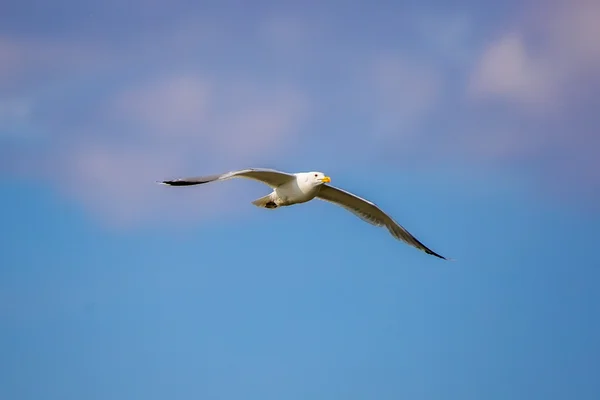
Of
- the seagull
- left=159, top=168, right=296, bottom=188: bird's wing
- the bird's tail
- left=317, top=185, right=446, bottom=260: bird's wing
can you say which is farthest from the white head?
left=317, top=185, right=446, bottom=260: bird's wing

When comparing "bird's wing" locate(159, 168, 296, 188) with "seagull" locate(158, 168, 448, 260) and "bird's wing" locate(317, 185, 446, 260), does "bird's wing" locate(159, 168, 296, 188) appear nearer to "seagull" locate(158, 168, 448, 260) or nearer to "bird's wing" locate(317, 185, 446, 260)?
Answer: "seagull" locate(158, 168, 448, 260)

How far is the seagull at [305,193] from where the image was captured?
16.1 m

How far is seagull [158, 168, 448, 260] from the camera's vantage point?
52.7ft

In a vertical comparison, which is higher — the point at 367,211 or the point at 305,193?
the point at 367,211

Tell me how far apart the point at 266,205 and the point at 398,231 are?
13.1ft

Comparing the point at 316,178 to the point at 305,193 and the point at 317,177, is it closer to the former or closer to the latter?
the point at 317,177

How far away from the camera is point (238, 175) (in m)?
16.2

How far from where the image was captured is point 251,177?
1689cm

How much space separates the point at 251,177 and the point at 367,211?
4.08m

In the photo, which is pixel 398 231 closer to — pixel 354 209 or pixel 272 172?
pixel 354 209

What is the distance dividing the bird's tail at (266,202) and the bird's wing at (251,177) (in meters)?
0.28

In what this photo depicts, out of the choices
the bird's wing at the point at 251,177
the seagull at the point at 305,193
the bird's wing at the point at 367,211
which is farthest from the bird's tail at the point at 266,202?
the bird's wing at the point at 367,211

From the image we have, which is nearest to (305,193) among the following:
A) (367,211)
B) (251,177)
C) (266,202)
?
(266,202)

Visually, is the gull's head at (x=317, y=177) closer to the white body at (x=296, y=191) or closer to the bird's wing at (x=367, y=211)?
the white body at (x=296, y=191)
